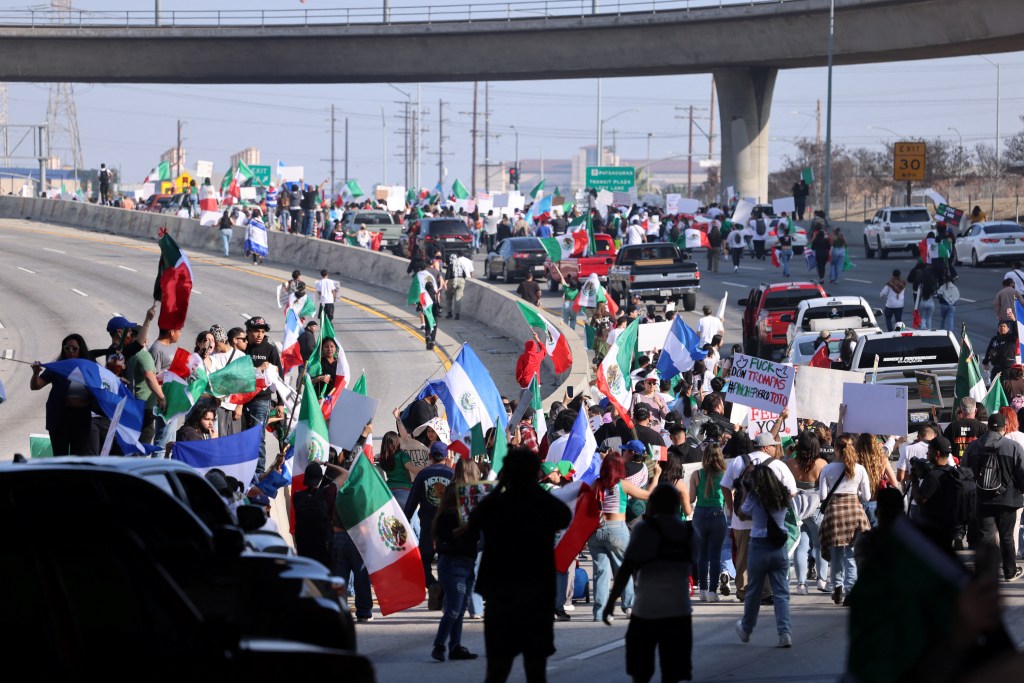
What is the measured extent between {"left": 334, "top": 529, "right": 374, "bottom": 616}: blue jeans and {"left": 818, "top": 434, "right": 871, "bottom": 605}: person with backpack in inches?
152

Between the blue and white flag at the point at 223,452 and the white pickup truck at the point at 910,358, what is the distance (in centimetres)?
1087

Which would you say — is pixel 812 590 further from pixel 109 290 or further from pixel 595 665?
pixel 109 290

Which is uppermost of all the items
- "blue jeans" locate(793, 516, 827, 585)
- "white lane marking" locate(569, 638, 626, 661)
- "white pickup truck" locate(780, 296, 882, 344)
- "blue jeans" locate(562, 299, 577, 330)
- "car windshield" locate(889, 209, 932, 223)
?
"car windshield" locate(889, 209, 932, 223)

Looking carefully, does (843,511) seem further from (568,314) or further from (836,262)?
(836,262)

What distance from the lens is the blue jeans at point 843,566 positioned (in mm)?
12953

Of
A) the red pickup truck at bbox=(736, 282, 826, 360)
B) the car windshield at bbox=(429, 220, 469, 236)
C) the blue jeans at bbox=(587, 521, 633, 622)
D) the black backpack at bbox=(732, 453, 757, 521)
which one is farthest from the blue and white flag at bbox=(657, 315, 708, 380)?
the car windshield at bbox=(429, 220, 469, 236)

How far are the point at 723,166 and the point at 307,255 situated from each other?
30789 millimetres

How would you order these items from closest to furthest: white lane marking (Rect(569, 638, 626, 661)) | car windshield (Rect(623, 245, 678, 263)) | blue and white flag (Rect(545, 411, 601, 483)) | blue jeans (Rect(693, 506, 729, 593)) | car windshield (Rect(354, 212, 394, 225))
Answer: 1. white lane marking (Rect(569, 638, 626, 661))
2. blue jeans (Rect(693, 506, 729, 593))
3. blue and white flag (Rect(545, 411, 601, 483))
4. car windshield (Rect(623, 245, 678, 263))
5. car windshield (Rect(354, 212, 394, 225))

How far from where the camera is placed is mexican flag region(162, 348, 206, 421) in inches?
639

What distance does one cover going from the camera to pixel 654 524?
884 cm

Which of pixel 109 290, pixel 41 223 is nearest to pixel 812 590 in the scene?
pixel 109 290

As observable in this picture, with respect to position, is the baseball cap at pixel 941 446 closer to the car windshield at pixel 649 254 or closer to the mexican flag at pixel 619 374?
the mexican flag at pixel 619 374

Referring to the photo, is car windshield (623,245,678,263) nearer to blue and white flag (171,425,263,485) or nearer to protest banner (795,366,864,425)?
protest banner (795,366,864,425)

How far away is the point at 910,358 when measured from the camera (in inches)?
855
